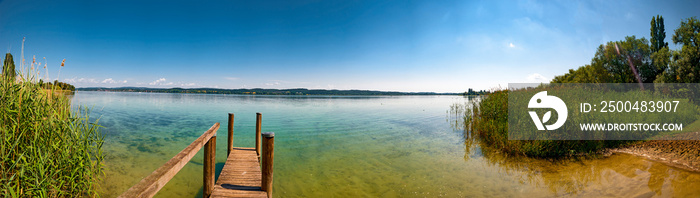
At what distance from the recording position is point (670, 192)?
18.9 feet

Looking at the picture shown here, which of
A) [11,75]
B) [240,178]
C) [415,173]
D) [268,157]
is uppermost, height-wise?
[11,75]

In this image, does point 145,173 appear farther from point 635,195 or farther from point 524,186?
point 635,195

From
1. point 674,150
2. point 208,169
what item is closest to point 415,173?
point 208,169

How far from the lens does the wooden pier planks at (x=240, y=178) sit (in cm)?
501

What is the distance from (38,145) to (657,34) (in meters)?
55.0

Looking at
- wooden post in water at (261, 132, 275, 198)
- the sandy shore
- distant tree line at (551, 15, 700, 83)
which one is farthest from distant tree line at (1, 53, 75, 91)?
distant tree line at (551, 15, 700, 83)

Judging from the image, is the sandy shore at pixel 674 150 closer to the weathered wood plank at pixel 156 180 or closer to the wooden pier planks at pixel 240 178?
the wooden pier planks at pixel 240 178

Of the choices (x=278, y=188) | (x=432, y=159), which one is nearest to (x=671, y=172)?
(x=432, y=159)

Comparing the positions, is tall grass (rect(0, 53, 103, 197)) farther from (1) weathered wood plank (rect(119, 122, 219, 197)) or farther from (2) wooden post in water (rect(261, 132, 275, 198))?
(2) wooden post in water (rect(261, 132, 275, 198))

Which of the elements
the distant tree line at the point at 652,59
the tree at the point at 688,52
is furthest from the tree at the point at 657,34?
the tree at the point at 688,52

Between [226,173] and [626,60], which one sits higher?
[626,60]

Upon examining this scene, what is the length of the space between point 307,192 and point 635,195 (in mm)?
7621

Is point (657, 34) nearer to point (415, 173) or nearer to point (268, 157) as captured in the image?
point (415, 173)
